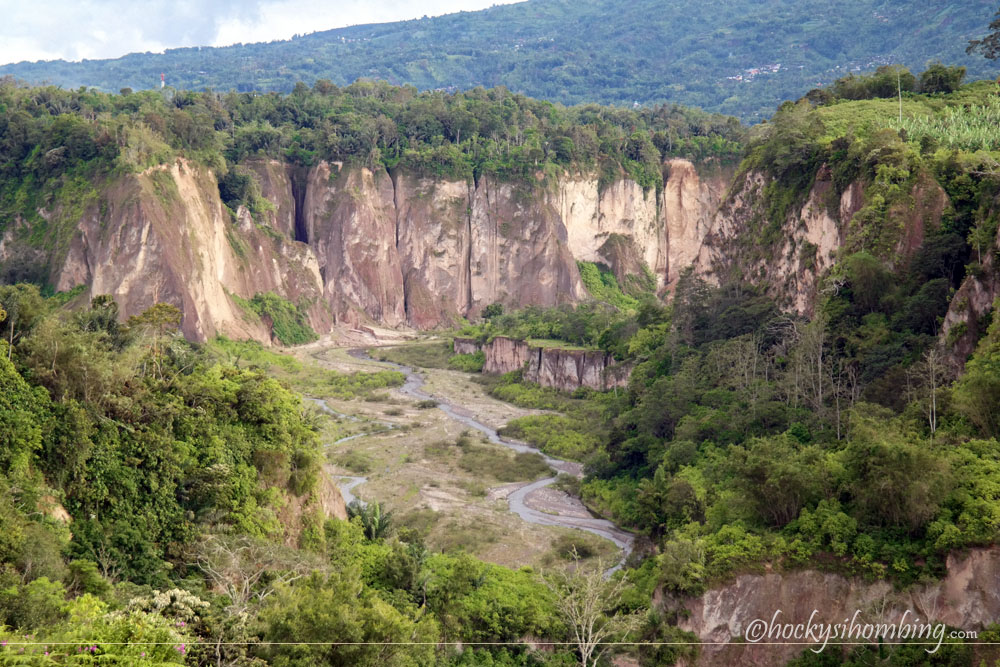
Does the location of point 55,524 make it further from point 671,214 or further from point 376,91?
point 376,91

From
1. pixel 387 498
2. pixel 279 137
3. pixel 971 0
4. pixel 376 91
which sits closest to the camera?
pixel 387 498

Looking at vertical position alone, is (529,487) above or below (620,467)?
below

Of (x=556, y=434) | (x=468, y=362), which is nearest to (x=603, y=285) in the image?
(x=468, y=362)

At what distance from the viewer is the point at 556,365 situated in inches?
2415

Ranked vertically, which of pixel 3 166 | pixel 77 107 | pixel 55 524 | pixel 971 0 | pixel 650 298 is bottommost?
pixel 650 298

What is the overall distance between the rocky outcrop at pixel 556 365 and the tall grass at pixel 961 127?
1941cm

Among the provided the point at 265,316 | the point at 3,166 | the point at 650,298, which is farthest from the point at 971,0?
the point at 3,166

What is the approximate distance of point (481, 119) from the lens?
105m

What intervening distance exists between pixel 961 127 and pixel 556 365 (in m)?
28.7

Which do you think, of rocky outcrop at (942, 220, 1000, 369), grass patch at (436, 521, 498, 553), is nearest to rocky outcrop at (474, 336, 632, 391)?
grass patch at (436, 521, 498, 553)

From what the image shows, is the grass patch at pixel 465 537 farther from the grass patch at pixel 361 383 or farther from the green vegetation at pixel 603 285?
the green vegetation at pixel 603 285

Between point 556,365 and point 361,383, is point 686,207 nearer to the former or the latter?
point 556,365

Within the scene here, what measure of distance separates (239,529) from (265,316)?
196 feet

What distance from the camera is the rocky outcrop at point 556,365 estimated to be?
186 ft
